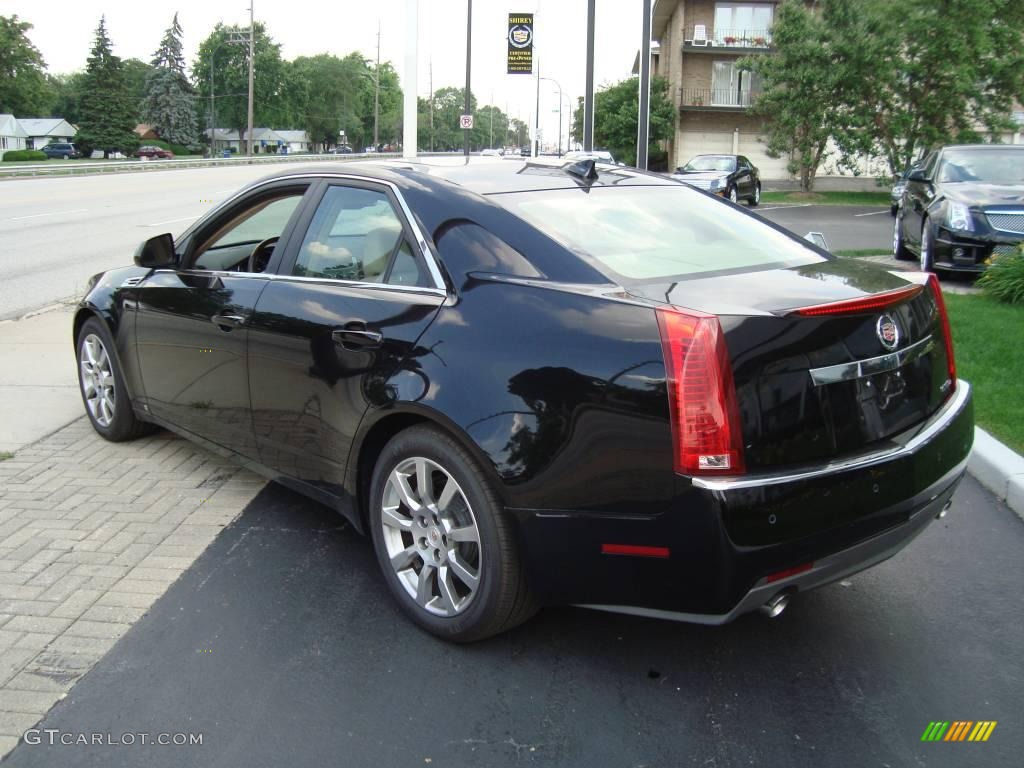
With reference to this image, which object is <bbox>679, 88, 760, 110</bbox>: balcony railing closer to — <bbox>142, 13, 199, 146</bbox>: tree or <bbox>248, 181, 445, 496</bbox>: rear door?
<bbox>248, 181, 445, 496</bbox>: rear door

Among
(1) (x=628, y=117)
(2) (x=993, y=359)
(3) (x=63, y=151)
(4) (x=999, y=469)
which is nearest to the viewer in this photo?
(4) (x=999, y=469)

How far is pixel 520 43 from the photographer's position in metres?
27.4

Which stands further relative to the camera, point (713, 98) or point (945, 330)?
point (713, 98)

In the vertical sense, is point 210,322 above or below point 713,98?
below

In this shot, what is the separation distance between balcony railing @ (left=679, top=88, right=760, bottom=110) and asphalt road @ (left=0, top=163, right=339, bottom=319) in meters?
22.9

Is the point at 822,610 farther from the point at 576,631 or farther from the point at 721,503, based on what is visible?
the point at 721,503

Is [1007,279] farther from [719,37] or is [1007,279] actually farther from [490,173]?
[719,37]

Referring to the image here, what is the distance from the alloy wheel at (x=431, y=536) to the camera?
335 cm

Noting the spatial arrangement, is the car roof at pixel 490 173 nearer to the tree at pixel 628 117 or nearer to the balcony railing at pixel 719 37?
the tree at pixel 628 117

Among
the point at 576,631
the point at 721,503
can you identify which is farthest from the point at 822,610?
the point at 721,503

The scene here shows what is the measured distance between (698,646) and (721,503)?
0.94 meters

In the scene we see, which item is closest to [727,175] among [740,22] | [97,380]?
[97,380]

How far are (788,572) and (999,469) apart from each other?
2733 mm

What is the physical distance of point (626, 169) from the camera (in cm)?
470
